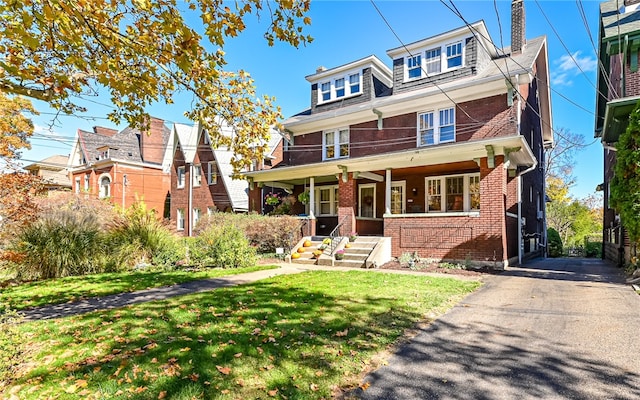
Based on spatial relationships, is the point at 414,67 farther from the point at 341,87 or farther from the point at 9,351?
the point at 9,351

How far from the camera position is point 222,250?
1133 cm

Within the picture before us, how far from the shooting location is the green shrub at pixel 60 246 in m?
9.93

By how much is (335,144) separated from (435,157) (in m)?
6.64

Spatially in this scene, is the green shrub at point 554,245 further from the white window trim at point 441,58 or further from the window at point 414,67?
the window at point 414,67

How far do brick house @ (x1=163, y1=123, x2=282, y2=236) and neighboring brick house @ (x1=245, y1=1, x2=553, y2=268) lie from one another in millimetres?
4211

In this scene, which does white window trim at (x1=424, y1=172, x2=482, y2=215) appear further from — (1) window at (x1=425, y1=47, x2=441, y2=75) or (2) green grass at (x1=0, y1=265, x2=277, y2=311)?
(2) green grass at (x1=0, y1=265, x2=277, y2=311)

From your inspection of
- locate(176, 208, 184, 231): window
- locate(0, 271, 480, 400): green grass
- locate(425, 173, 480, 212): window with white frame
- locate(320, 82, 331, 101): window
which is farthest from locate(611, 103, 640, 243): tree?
locate(176, 208, 184, 231): window

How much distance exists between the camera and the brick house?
23938mm

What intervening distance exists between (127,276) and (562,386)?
9.85 meters

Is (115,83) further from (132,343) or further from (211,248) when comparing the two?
(211,248)

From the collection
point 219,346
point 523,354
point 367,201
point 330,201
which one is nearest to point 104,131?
point 330,201

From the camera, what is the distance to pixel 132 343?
4141 millimetres

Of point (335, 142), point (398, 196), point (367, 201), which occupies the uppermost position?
point (335, 142)

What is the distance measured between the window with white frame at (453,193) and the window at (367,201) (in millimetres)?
3026
